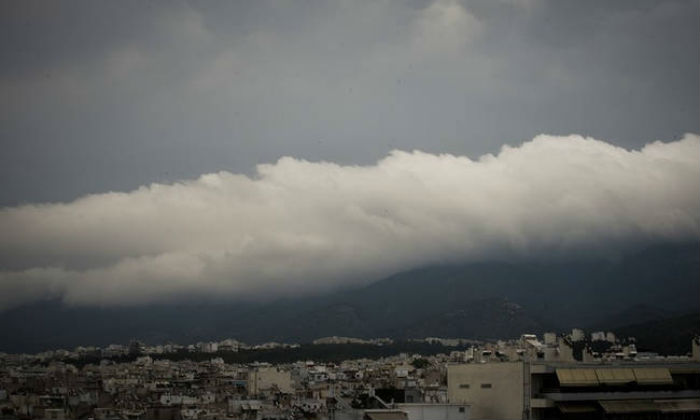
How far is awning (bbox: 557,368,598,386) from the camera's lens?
32531mm

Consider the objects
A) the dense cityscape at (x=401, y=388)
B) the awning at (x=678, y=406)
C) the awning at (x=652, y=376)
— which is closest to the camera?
the dense cityscape at (x=401, y=388)

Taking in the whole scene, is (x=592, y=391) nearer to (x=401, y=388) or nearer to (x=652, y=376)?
(x=652, y=376)

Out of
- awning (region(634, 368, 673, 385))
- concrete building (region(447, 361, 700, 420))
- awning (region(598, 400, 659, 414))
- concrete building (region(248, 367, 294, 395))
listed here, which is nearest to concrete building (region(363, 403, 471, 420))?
concrete building (region(447, 361, 700, 420))

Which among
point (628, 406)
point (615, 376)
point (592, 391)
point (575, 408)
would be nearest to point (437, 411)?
point (575, 408)

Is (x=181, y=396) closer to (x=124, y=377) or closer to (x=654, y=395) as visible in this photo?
(x=124, y=377)

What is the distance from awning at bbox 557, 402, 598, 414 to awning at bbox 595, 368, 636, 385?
936 millimetres

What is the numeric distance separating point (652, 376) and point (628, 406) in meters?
1.44

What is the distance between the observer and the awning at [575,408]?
1273 inches

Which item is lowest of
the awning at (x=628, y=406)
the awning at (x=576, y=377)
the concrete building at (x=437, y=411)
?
the concrete building at (x=437, y=411)

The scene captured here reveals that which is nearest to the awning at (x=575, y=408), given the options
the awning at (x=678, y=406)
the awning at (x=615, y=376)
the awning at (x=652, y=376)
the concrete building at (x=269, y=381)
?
the awning at (x=615, y=376)

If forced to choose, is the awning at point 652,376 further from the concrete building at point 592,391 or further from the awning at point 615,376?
the awning at point 615,376

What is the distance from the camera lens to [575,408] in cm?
3253

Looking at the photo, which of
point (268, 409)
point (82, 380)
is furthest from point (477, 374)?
point (82, 380)

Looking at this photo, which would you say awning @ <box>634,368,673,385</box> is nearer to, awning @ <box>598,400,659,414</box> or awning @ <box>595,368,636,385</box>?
awning @ <box>595,368,636,385</box>
